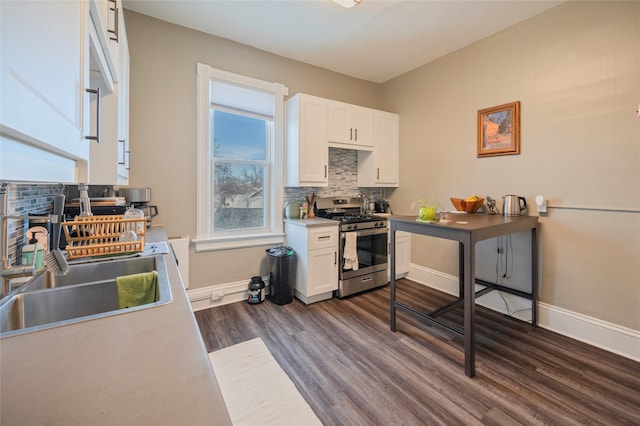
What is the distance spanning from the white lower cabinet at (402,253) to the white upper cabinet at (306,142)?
1328mm

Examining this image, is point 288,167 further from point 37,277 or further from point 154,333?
point 154,333

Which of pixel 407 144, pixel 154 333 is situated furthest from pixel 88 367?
pixel 407 144

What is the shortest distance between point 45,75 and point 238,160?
2.60m

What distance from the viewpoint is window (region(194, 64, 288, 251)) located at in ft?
9.54

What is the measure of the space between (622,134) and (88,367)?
336 cm

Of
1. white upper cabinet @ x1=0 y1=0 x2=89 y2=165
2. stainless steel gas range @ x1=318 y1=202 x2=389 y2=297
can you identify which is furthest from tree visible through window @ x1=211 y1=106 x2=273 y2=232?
white upper cabinet @ x1=0 y1=0 x2=89 y2=165

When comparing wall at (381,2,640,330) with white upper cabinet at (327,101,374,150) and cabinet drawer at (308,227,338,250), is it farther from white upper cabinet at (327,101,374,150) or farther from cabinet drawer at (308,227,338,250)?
cabinet drawer at (308,227,338,250)

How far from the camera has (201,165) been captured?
288cm

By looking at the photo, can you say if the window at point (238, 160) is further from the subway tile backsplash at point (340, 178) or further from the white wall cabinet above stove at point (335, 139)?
the subway tile backsplash at point (340, 178)

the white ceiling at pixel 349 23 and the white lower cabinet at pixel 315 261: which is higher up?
the white ceiling at pixel 349 23

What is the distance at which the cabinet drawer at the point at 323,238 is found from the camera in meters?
2.99

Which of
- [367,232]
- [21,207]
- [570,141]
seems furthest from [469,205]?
[21,207]

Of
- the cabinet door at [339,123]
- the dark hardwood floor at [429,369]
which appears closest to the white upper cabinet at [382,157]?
the cabinet door at [339,123]

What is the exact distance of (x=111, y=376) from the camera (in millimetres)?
544
